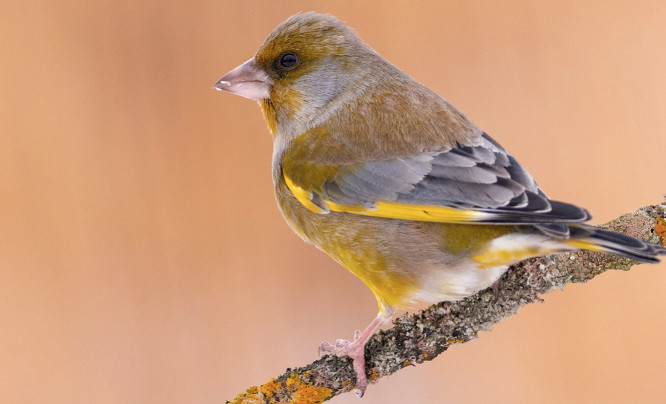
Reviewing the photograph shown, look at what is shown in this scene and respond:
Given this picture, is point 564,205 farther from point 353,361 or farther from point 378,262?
Answer: point 353,361

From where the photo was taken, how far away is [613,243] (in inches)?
36.1

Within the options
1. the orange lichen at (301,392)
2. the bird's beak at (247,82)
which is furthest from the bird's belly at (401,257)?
the bird's beak at (247,82)

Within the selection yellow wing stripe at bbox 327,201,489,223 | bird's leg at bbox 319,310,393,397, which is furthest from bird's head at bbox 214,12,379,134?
bird's leg at bbox 319,310,393,397

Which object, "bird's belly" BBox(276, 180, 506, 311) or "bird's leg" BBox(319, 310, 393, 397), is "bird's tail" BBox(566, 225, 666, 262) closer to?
"bird's belly" BBox(276, 180, 506, 311)

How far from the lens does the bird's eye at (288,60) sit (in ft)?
4.67

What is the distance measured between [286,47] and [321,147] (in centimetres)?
25

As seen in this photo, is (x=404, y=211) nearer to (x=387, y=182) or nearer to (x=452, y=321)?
(x=387, y=182)

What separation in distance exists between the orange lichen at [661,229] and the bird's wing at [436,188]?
0.72ft

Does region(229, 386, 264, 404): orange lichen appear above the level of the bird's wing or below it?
below

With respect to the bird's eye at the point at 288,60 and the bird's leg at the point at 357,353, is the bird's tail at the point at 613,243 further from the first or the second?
the bird's eye at the point at 288,60

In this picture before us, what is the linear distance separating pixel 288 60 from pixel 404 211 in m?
0.46

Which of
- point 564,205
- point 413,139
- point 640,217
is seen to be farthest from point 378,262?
point 640,217

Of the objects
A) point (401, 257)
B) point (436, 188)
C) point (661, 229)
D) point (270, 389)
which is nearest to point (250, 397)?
point (270, 389)

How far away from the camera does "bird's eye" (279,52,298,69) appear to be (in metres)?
1.42
